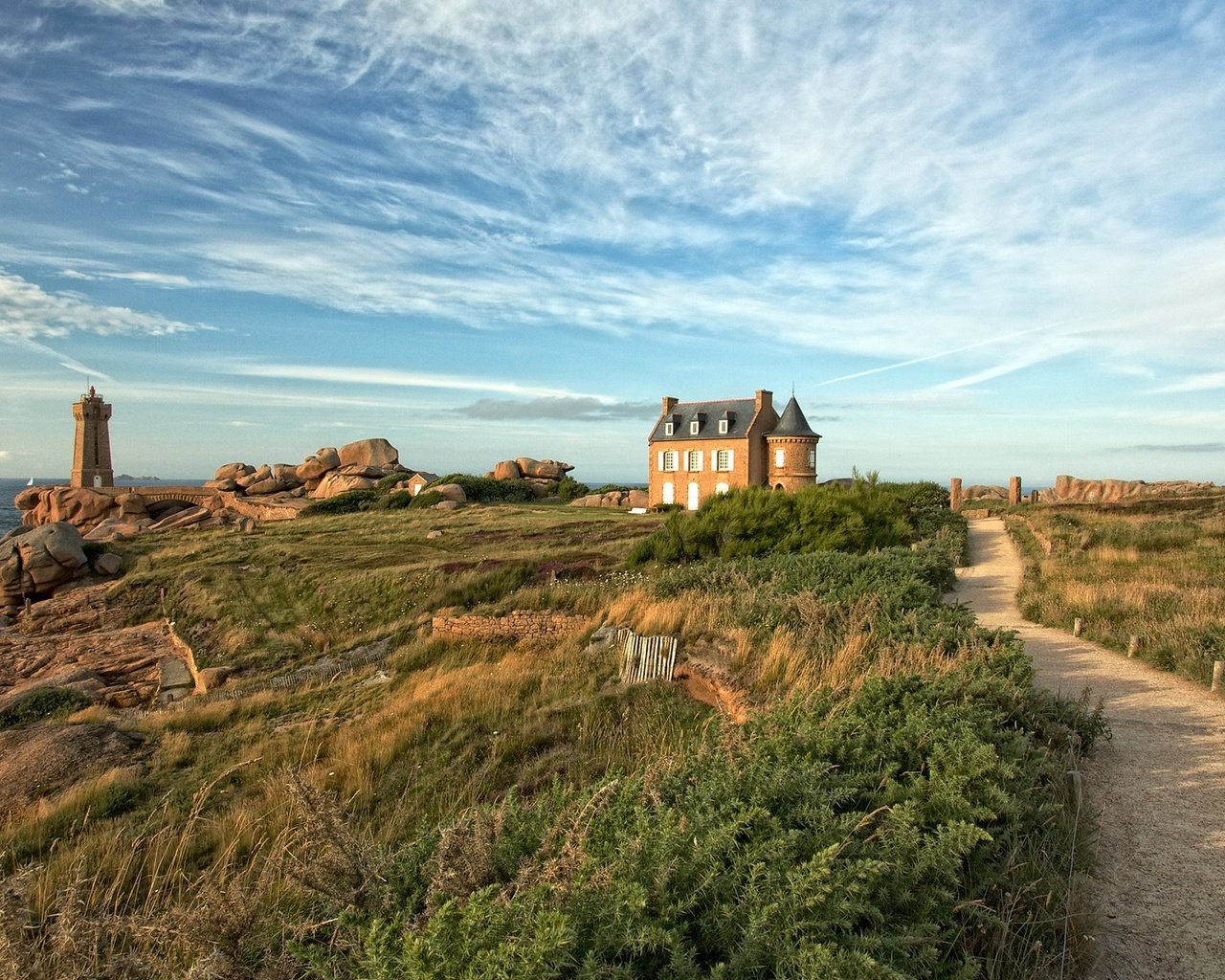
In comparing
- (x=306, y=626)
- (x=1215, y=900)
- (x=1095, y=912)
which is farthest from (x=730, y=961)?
(x=306, y=626)

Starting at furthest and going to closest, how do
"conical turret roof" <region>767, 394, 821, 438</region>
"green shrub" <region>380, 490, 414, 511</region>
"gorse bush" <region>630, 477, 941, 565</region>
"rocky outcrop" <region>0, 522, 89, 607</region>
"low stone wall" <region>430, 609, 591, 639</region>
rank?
"green shrub" <region>380, 490, 414, 511</region>
"conical turret roof" <region>767, 394, 821, 438</region>
"rocky outcrop" <region>0, 522, 89, 607</region>
"gorse bush" <region>630, 477, 941, 565</region>
"low stone wall" <region>430, 609, 591, 639</region>

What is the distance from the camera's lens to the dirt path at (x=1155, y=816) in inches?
150

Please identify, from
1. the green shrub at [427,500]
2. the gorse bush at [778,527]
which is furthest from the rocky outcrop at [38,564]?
the gorse bush at [778,527]

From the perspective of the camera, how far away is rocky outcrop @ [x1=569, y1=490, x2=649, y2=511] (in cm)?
4199

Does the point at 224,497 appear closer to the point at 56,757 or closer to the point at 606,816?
the point at 56,757

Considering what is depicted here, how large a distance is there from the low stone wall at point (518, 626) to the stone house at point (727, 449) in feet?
73.0

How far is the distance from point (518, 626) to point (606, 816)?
9.95m

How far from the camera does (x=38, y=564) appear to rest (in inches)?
984

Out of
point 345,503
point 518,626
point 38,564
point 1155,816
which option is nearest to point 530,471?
point 345,503

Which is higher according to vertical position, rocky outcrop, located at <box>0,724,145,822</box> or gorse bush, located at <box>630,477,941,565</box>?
gorse bush, located at <box>630,477,941,565</box>

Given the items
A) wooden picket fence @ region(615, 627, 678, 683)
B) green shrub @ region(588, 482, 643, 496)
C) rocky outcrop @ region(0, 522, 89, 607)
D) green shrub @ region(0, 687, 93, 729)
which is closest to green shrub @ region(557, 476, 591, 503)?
green shrub @ region(588, 482, 643, 496)

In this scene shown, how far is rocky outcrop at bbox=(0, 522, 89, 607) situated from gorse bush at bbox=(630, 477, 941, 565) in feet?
72.4

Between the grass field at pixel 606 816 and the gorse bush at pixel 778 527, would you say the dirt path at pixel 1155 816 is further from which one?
the gorse bush at pixel 778 527

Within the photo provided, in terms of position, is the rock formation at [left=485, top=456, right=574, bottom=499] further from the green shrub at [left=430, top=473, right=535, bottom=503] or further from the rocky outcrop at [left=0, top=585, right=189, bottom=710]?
the rocky outcrop at [left=0, top=585, right=189, bottom=710]
